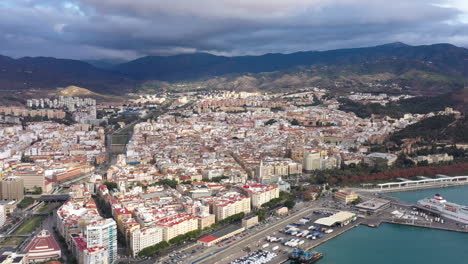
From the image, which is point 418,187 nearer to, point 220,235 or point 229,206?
point 229,206

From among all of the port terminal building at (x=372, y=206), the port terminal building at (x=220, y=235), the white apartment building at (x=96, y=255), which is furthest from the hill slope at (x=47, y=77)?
the port terminal building at (x=372, y=206)

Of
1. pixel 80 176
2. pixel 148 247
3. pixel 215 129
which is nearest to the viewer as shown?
pixel 148 247

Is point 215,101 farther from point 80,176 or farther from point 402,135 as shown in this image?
point 80,176

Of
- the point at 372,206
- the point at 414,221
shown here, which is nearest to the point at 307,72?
the point at 372,206

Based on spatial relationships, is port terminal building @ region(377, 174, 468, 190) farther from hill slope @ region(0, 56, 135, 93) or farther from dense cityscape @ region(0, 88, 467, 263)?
hill slope @ region(0, 56, 135, 93)

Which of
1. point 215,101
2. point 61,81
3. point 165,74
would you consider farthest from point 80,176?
point 165,74
